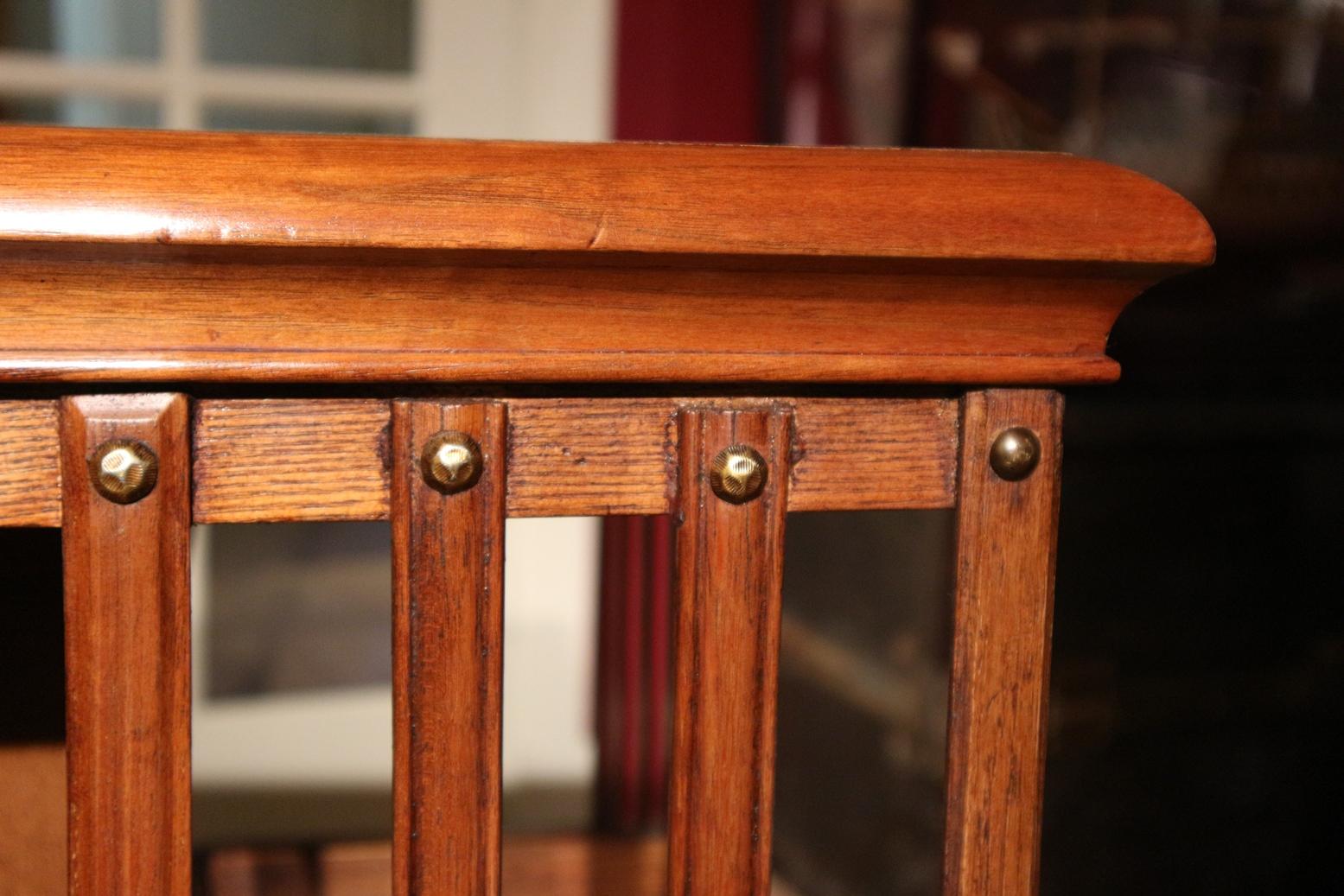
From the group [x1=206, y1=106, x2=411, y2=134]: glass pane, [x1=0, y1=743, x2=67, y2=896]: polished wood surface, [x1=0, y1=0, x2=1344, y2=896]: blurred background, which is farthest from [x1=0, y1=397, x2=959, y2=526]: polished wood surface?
[x1=206, y1=106, x2=411, y2=134]: glass pane

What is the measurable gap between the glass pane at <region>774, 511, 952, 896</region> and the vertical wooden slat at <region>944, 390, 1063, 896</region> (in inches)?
53.6

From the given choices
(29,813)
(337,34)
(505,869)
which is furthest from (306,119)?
(29,813)

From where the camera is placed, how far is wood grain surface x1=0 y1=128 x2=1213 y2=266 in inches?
16.1

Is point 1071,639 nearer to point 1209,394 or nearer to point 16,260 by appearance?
point 1209,394

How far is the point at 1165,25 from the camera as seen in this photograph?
1833 mm

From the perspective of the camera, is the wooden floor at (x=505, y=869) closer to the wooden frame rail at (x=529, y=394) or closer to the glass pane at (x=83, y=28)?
the wooden frame rail at (x=529, y=394)

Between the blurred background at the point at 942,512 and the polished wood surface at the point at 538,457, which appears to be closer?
the polished wood surface at the point at 538,457

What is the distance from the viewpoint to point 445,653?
0.47 metres

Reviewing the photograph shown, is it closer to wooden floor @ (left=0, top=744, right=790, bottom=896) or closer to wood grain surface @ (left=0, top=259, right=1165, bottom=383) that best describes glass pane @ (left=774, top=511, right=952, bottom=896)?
wooden floor @ (left=0, top=744, right=790, bottom=896)

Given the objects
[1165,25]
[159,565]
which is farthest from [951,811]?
[1165,25]

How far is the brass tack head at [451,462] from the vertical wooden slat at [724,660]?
3.3 inches

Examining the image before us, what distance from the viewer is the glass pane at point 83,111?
1.87 meters

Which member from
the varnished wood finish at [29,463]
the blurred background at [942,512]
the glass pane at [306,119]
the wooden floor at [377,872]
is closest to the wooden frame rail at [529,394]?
the varnished wood finish at [29,463]

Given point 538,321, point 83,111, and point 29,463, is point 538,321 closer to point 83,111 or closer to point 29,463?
point 29,463
